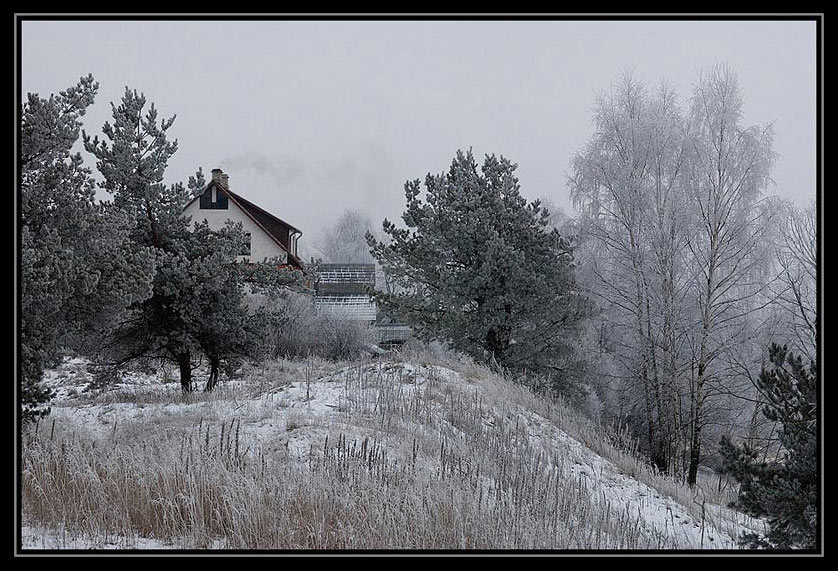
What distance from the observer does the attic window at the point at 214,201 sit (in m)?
21.3

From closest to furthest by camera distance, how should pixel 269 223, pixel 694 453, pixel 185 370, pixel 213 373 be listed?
pixel 185 370 → pixel 213 373 → pixel 694 453 → pixel 269 223

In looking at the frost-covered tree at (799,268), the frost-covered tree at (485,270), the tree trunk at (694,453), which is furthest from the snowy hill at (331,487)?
the tree trunk at (694,453)

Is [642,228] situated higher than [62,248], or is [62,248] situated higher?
[642,228]

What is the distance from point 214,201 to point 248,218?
1.29m

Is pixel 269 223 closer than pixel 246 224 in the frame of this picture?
No

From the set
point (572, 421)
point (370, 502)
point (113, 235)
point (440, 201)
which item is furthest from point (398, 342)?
point (370, 502)

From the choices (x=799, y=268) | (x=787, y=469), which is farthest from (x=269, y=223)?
(x=787, y=469)

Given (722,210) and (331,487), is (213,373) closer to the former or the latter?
(331,487)

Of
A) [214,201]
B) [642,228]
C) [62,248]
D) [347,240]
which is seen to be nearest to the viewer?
[62,248]

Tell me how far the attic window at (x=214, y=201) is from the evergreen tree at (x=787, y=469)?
65.9 ft

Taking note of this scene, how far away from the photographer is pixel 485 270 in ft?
37.2

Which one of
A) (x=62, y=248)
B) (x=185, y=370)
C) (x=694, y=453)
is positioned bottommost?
(x=694, y=453)

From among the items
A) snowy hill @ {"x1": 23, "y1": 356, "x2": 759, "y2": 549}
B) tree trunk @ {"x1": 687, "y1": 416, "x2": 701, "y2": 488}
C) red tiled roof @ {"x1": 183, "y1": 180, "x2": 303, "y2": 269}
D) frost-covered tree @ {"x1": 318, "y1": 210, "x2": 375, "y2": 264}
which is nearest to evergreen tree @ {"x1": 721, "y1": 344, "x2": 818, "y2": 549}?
snowy hill @ {"x1": 23, "y1": 356, "x2": 759, "y2": 549}

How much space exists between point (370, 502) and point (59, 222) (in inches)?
163
